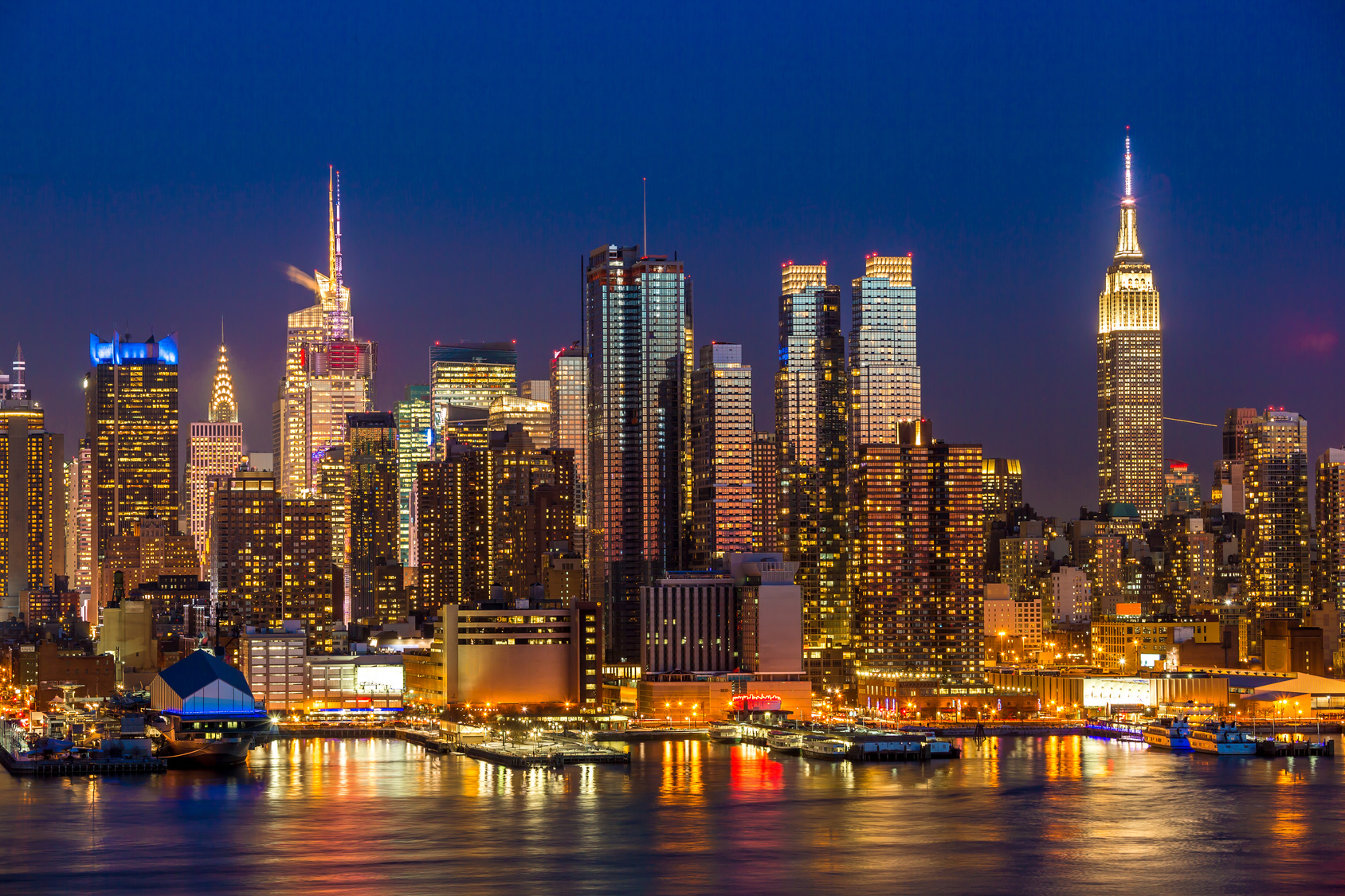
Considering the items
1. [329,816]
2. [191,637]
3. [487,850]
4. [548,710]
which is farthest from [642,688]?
[487,850]

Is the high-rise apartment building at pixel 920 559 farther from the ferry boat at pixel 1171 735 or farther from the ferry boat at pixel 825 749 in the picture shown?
the ferry boat at pixel 825 749

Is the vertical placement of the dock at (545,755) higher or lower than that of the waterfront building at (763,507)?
lower

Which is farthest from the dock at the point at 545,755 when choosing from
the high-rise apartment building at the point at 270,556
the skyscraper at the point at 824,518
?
the high-rise apartment building at the point at 270,556

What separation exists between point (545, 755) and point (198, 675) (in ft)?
69.9

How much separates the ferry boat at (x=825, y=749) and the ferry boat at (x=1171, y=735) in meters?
22.0

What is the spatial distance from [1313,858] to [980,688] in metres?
83.1

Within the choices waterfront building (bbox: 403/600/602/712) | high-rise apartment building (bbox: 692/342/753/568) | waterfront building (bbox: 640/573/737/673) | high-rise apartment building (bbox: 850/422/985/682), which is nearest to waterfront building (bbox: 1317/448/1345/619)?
high-rise apartment building (bbox: 850/422/985/682)

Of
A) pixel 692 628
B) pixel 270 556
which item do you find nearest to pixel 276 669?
pixel 692 628

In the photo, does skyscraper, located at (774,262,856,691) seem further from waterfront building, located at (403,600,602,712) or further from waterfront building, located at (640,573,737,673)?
waterfront building, located at (403,600,602,712)

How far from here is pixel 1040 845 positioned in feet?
252

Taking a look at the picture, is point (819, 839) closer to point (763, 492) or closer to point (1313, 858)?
point (1313, 858)

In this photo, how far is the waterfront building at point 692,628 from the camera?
164 m

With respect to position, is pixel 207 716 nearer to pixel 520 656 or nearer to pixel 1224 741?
pixel 520 656

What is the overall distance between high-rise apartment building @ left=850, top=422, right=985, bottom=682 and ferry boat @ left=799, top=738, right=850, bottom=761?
4560 cm
